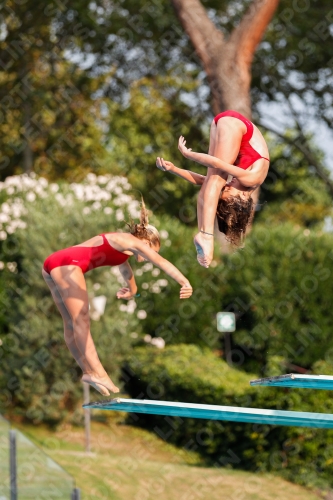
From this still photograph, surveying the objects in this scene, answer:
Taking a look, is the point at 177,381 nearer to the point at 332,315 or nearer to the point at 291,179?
the point at 332,315

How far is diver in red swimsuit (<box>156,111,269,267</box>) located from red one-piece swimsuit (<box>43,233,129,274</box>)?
25.5 inches

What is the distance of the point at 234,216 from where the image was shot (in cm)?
543

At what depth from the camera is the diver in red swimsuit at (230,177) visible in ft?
17.5

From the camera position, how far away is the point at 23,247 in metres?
14.1

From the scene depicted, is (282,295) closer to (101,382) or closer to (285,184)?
(101,382)

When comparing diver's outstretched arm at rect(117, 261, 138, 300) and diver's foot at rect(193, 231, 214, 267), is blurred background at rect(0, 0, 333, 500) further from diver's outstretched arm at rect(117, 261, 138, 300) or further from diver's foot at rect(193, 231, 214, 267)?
diver's foot at rect(193, 231, 214, 267)

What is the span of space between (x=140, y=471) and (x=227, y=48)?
21.0ft

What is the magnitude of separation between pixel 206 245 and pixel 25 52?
57.3 feet

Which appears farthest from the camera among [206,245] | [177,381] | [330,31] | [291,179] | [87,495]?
[291,179]

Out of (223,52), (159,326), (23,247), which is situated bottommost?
(159,326)

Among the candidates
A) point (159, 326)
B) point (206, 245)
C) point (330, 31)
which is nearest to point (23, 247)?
point (159, 326)

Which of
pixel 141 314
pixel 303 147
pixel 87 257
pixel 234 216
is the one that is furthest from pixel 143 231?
pixel 303 147

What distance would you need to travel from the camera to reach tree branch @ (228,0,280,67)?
13641mm

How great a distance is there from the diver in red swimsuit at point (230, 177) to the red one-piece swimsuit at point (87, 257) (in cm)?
65
